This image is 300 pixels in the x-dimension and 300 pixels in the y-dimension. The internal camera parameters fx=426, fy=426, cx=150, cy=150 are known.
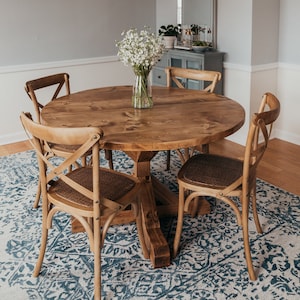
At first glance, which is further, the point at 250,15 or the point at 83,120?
the point at 250,15

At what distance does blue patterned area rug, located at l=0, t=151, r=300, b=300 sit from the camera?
2117 mm

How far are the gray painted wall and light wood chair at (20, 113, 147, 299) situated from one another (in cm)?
235

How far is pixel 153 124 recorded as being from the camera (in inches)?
89.7

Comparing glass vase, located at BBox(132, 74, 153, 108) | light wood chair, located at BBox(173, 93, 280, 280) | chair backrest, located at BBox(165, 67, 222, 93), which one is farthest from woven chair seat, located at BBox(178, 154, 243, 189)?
chair backrest, located at BBox(165, 67, 222, 93)

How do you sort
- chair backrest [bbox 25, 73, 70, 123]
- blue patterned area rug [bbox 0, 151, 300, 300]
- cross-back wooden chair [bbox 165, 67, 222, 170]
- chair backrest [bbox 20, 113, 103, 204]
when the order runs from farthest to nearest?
cross-back wooden chair [bbox 165, 67, 222, 170]
chair backrest [bbox 25, 73, 70, 123]
blue patterned area rug [bbox 0, 151, 300, 300]
chair backrest [bbox 20, 113, 103, 204]

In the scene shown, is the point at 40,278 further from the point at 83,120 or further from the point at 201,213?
the point at 201,213

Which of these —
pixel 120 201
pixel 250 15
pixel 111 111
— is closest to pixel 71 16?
pixel 250 15

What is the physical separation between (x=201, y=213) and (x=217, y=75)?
38.8 inches

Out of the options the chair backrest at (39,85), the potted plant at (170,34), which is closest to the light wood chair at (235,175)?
the chair backrest at (39,85)

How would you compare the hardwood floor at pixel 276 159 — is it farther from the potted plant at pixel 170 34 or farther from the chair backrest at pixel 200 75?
the potted plant at pixel 170 34

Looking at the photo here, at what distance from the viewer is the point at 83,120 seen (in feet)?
7.77

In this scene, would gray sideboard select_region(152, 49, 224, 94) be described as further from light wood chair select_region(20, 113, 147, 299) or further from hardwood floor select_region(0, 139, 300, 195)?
light wood chair select_region(20, 113, 147, 299)

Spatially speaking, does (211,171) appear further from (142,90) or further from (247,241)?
(142,90)

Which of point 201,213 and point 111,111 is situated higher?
point 111,111
